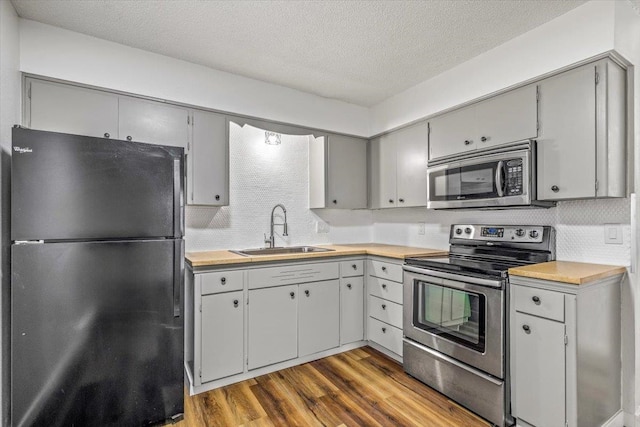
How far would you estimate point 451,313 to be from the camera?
2.25 meters

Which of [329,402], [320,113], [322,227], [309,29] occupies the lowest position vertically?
[329,402]

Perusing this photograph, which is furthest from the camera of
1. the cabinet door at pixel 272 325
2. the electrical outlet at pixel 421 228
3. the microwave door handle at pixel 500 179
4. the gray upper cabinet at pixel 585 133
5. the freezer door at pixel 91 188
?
the electrical outlet at pixel 421 228

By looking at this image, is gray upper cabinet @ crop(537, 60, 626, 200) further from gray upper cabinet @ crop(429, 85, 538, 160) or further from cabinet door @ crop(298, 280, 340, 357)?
cabinet door @ crop(298, 280, 340, 357)

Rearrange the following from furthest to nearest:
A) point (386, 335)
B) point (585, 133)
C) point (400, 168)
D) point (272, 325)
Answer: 1. point (400, 168)
2. point (386, 335)
3. point (272, 325)
4. point (585, 133)

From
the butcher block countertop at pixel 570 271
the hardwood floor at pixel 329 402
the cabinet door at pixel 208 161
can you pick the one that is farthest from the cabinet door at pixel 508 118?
the cabinet door at pixel 208 161

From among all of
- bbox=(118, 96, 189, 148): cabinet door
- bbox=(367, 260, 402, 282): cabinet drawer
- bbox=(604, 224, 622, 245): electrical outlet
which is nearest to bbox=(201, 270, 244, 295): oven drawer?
bbox=(118, 96, 189, 148): cabinet door

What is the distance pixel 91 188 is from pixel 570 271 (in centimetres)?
269

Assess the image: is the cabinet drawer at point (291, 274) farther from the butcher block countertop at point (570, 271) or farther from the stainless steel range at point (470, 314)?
the butcher block countertop at point (570, 271)

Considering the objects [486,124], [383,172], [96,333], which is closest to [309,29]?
[486,124]

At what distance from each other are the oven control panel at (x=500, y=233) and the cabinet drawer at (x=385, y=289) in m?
0.72

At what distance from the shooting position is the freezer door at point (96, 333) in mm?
1664

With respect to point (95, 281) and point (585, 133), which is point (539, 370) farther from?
point (95, 281)

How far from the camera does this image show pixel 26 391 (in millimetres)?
1656

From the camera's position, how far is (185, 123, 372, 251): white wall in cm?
296
